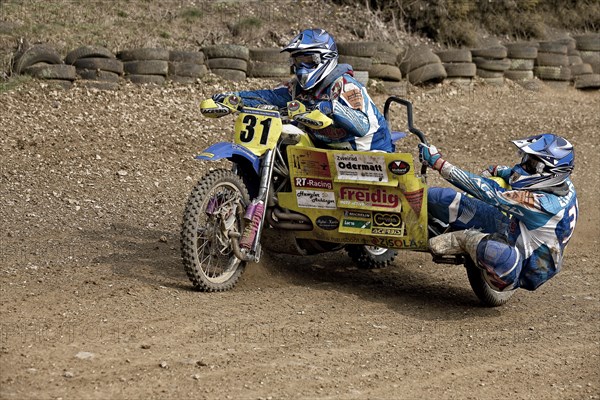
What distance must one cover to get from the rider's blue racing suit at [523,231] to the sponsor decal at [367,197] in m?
0.51

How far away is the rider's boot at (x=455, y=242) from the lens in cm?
765

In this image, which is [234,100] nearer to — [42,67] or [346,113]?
[346,113]

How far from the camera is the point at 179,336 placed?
21.0 ft

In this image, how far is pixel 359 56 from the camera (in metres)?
14.5

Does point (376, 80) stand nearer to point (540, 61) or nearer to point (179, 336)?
point (540, 61)

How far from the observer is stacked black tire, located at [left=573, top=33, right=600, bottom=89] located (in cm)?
1750

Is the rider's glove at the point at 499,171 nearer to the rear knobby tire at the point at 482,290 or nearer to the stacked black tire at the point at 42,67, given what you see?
the rear knobby tire at the point at 482,290

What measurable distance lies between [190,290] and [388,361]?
183 cm

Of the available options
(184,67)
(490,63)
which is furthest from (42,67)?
(490,63)

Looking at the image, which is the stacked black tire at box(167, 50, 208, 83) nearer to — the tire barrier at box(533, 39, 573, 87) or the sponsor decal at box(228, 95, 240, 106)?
the sponsor decal at box(228, 95, 240, 106)

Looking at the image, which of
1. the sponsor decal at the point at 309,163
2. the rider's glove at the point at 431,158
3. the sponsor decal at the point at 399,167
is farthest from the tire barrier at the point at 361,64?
the rider's glove at the point at 431,158

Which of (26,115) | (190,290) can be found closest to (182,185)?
(26,115)

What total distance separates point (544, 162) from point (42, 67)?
744cm

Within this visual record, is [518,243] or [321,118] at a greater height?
[321,118]
